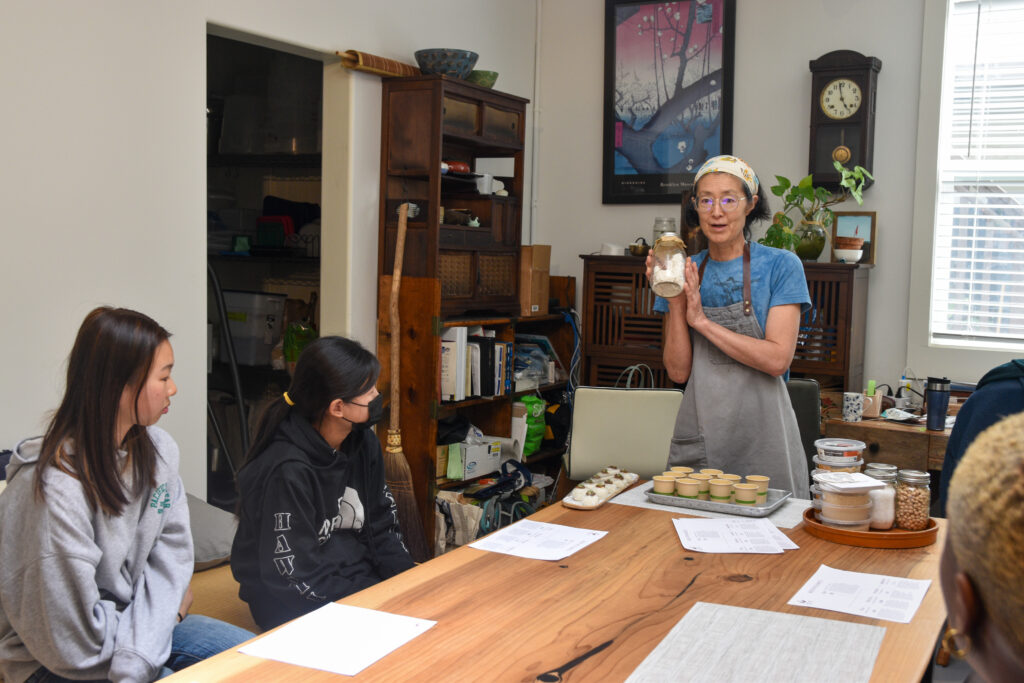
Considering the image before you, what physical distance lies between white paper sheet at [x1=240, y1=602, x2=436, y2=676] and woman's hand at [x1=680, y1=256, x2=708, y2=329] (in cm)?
127

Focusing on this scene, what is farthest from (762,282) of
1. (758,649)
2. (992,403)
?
(758,649)

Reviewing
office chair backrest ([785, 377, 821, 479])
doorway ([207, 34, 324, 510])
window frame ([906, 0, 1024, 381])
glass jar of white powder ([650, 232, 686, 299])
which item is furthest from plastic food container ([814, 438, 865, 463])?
doorway ([207, 34, 324, 510])

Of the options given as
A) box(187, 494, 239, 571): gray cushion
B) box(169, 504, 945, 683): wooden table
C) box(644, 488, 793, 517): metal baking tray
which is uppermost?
box(644, 488, 793, 517): metal baking tray

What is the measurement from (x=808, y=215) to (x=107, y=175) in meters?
2.93

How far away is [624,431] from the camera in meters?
3.20

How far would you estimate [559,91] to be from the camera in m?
5.42

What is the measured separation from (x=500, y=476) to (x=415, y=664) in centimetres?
311

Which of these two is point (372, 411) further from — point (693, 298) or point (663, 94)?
point (663, 94)

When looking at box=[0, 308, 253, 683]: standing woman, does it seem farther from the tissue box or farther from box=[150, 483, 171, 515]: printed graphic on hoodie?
the tissue box

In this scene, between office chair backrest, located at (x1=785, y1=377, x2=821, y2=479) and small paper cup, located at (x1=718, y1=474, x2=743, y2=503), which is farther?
office chair backrest, located at (x1=785, y1=377, x2=821, y2=479)

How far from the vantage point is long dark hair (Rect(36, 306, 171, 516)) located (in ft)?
6.04

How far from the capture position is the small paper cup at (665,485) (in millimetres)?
2406

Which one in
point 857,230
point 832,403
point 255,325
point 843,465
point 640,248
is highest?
point 857,230

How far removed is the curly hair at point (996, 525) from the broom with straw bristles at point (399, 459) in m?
3.08
